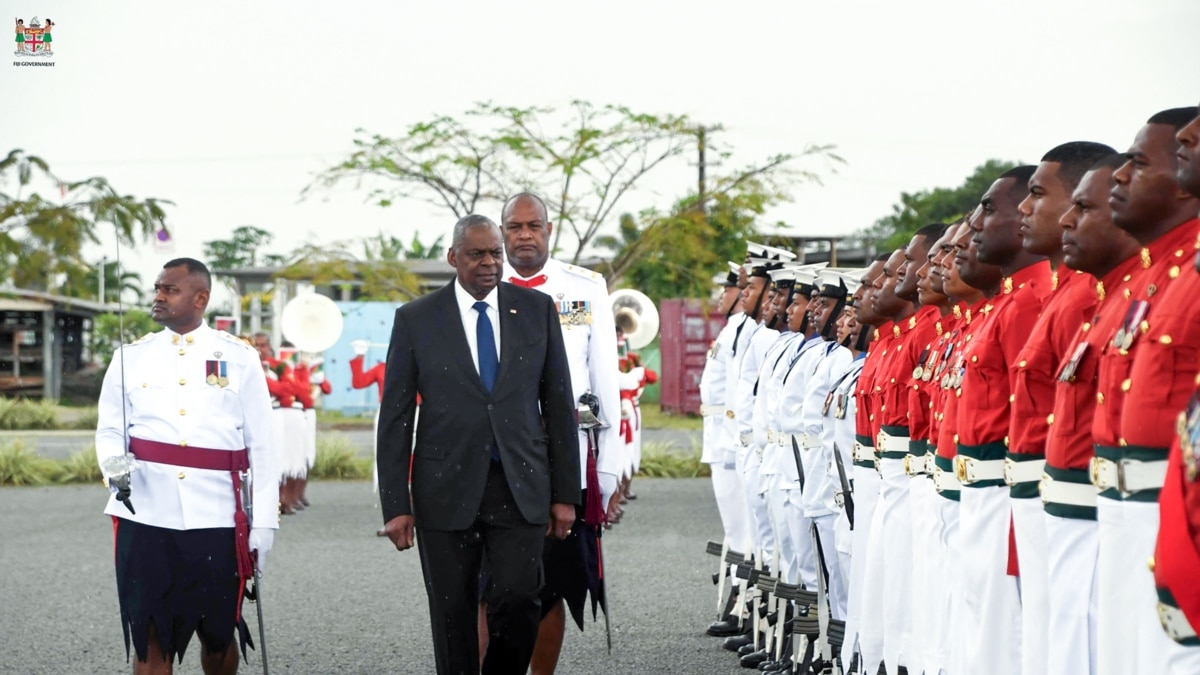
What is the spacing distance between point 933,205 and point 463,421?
4544 cm

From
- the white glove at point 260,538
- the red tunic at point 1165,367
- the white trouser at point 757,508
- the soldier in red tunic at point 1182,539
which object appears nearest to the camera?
the soldier in red tunic at point 1182,539

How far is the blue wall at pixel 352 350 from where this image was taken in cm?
3619

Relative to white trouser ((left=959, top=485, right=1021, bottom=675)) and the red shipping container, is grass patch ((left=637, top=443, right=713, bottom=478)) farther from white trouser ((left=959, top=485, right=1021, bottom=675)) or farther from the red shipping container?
white trouser ((left=959, top=485, right=1021, bottom=675))

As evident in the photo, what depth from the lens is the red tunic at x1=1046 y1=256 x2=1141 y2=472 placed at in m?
4.38

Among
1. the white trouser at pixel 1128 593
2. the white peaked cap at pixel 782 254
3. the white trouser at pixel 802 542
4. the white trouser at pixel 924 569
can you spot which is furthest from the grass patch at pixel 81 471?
the white trouser at pixel 1128 593

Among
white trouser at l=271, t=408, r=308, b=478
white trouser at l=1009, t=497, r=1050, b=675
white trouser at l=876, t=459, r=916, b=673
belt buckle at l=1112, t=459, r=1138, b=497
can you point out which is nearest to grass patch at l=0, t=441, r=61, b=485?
white trouser at l=271, t=408, r=308, b=478

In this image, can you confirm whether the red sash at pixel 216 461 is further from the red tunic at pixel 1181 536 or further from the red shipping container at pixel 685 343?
the red shipping container at pixel 685 343

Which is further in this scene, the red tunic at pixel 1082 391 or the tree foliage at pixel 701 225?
the tree foliage at pixel 701 225

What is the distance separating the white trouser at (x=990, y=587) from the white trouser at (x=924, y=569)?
16.4 inches

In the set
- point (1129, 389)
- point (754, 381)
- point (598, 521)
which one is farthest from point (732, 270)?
point (1129, 389)

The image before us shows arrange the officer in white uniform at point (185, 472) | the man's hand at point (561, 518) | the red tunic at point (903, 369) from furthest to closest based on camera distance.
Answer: the officer in white uniform at point (185, 472) < the red tunic at point (903, 369) < the man's hand at point (561, 518)

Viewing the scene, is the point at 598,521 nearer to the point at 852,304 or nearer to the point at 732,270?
the point at 852,304

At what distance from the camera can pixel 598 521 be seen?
7.27 m

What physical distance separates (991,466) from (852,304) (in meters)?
2.76
